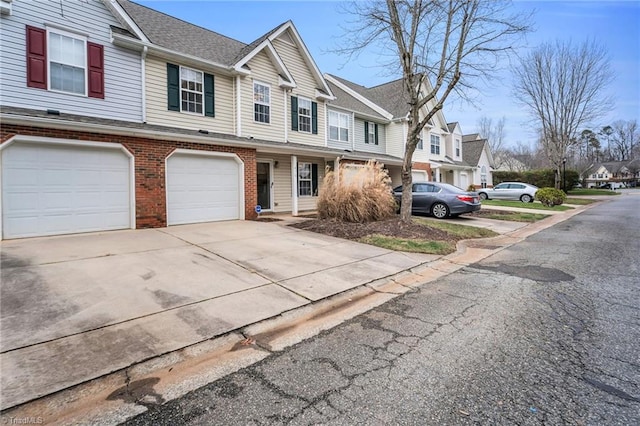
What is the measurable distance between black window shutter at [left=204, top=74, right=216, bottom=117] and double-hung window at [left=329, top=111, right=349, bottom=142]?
6.68 metres

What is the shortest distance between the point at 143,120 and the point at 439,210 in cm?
1149

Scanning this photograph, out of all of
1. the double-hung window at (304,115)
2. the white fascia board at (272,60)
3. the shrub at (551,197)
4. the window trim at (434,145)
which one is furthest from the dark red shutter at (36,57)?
the shrub at (551,197)

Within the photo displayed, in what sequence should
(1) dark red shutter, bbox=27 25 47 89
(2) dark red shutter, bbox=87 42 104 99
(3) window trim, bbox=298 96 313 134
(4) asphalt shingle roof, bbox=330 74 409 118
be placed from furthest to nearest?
(4) asphalt shingle roof, bbox=330 74 409 118 < (3) window trim, bbox=298 96 313 134 < (2) dark red shutter, bbox=87 42 104 99 < (1) dark red shutter, bbox=27 25 47 89

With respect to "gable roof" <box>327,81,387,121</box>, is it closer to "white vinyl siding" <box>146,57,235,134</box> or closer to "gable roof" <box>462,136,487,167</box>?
"white vinyl siding" <box>146,57,235,134</box>

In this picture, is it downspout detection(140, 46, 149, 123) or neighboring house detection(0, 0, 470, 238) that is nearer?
neighboring house detection(0, 0, 470, 238)

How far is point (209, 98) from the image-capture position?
1188 cm

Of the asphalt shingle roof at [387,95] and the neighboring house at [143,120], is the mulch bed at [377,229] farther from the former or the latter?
the asphalt shingle roof at [387,95]

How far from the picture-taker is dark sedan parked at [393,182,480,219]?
1273cm

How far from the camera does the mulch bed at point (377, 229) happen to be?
8.86 metres

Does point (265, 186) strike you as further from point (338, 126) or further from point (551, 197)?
point (551, 197)

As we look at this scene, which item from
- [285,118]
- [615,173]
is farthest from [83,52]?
[615,173]

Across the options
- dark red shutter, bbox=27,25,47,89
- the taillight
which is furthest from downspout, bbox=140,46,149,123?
the taillight

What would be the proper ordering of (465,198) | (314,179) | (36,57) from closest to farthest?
(36,57) → (465,198) → (314,179)

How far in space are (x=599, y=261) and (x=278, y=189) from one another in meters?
11.3
